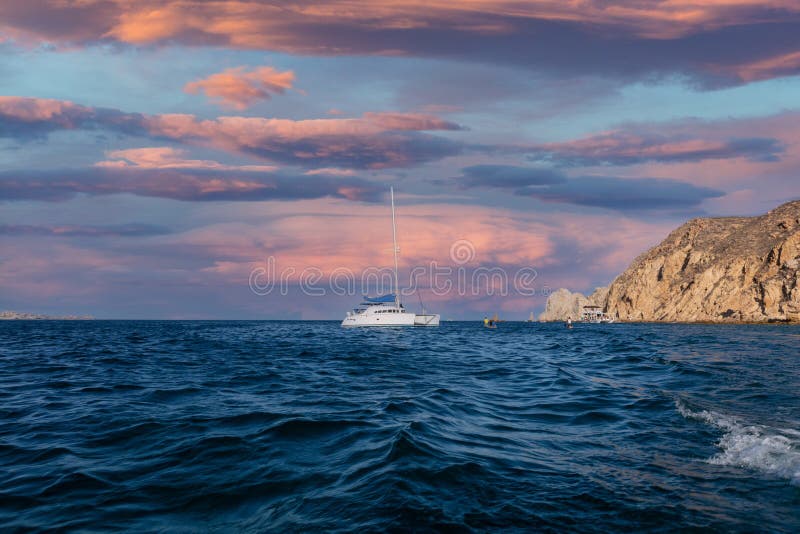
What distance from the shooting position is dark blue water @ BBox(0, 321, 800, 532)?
6363 millimetres

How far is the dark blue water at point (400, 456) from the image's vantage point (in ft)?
20.9

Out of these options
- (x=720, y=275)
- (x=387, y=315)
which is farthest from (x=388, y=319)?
(x=720, y=275)

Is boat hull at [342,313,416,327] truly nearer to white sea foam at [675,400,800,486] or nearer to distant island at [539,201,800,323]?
white sea foam at [675,400,800,486]

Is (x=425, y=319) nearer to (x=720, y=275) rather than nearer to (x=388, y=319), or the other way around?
(x=388, y=319)

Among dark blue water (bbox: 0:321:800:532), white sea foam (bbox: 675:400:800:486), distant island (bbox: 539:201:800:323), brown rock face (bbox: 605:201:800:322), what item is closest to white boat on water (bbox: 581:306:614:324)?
distant island (bbox: 539:201:800:323)

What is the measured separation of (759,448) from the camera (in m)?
9.06

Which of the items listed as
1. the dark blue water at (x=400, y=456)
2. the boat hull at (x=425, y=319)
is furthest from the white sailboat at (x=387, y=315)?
the dark blue water at (x=400, y=456)

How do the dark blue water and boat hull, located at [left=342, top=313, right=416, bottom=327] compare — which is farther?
boat hull, located at [left=342, top=313, right=416, bottom=327]

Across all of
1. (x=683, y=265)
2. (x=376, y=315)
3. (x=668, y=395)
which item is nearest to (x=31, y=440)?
(x=668, y=395)

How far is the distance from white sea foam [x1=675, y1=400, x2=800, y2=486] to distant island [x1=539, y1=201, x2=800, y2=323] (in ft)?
389

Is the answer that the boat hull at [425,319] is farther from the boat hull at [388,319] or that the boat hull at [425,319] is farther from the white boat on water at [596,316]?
the white boat on water at [596,316]

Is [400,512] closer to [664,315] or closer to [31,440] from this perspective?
[31,440]

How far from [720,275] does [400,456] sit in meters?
150

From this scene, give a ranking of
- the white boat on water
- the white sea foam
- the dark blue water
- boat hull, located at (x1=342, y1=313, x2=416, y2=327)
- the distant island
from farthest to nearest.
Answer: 1. the white boat on water
2. the distant island
3. boat hull, located at (x1=342, y1=313, x2=416, y2=327)
4. the white sea foam
5. the dark blue water
